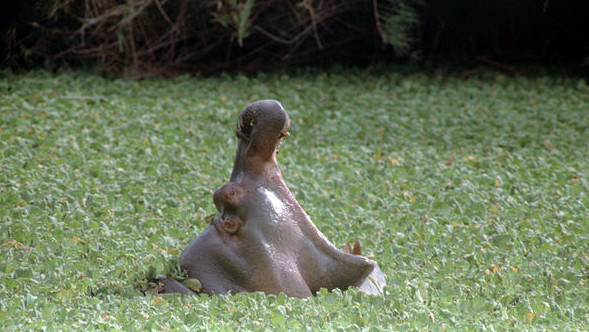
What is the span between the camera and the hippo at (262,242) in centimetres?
341

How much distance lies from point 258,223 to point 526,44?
6728 millimetres

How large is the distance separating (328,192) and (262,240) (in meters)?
2.20

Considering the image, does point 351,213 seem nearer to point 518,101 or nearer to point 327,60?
point 518,101

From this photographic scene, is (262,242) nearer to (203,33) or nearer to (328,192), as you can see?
(328,192)

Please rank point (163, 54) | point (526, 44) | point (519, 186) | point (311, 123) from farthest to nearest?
1. point (526, 44)
2. point (163, 54)
3. point (311, 123)
4. point (519, 186)

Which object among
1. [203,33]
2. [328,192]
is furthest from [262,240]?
[203,33]

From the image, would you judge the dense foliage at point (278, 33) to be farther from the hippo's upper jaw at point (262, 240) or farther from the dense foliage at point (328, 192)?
the hippo's upper jaw at point (262, 240)

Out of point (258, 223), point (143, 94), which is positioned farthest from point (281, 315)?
point (143, 94)

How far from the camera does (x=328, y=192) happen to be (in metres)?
5.58

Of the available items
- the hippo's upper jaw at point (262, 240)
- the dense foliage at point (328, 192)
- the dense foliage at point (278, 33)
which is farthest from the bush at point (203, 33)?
the hippo's upper jaw at point (262, 240)

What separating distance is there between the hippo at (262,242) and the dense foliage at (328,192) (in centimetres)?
11

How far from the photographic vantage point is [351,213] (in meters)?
5.13

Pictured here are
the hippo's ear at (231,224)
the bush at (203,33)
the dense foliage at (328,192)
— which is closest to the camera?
the dense foliage at (328,192)

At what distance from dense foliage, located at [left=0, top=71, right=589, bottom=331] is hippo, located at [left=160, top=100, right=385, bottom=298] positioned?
11 centimetres
